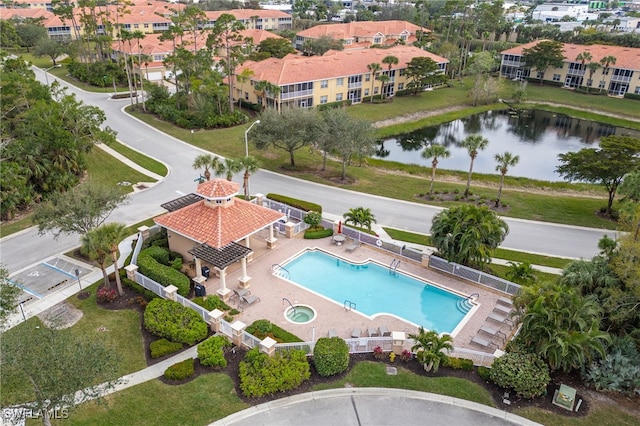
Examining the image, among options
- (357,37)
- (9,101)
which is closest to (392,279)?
(9,101)

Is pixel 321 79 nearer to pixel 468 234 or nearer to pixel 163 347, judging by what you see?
pixel 468 234

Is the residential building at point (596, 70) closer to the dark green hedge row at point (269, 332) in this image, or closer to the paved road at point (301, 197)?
the paved road at point (301, 197)

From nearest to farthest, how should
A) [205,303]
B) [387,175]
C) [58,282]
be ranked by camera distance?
[205,303] < [58,282] < [387,175]

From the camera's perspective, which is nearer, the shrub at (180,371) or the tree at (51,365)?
the tree at (51,365)

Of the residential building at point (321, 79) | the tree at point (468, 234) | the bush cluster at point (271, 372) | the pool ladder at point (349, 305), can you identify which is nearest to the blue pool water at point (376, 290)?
the pool ladder at point (349, 305)

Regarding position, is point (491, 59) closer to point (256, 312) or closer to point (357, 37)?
point (357, 37)

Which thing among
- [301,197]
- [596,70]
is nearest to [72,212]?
[301,197]
